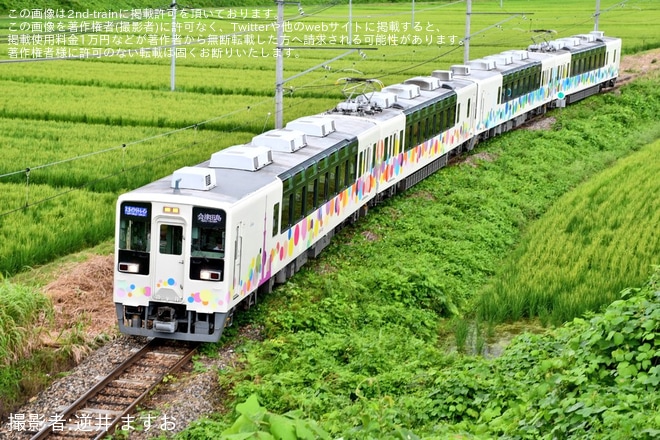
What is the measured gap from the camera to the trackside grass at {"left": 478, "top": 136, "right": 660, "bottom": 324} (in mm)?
16828

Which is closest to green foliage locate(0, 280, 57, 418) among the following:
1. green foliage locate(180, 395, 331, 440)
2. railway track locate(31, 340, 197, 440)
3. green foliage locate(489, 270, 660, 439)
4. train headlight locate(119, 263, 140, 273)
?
railway track locate(31, 340, 197, 440)

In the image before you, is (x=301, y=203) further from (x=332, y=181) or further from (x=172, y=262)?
(x=172, y=262)

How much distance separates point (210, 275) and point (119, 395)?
2.24 metres

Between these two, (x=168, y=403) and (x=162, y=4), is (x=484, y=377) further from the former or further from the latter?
(x=162, y=4)

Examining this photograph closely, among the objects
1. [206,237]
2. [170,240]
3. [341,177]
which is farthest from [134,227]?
[341,177]

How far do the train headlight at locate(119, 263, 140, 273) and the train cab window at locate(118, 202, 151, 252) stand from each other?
0.68ft

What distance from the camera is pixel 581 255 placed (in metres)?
19.1

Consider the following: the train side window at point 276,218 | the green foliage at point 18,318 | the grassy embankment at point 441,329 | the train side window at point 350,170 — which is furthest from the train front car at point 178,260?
the train side window at point 350,170

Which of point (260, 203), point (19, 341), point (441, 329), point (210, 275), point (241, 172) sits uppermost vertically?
point (241, 172)

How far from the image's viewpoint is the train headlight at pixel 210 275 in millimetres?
14406

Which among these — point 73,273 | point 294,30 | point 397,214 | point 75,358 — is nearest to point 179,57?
point 294,30

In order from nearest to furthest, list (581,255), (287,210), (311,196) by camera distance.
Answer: (287,210) < (311,196) < (581,255)

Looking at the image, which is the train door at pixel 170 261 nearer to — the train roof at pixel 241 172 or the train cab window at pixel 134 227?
the train cab window at pixel 134 227

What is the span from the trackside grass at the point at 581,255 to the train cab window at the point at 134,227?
5.75 metres
